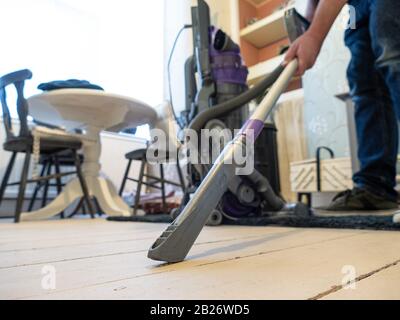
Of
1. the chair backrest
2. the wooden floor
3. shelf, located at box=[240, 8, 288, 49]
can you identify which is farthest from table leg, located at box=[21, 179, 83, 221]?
shelf, located at box=[240, 8, 288, 49]

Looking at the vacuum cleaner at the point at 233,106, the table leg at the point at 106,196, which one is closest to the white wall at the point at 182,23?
the table leg at the point at 106,196

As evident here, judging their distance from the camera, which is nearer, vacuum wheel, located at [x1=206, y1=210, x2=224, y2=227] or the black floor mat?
the black floor mat

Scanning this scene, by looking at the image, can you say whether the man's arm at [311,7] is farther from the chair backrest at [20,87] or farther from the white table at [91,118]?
the chair backrest at [20,87]

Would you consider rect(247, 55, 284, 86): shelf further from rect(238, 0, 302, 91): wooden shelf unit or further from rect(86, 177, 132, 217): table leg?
rect(86, 177, 132, 217): table leg

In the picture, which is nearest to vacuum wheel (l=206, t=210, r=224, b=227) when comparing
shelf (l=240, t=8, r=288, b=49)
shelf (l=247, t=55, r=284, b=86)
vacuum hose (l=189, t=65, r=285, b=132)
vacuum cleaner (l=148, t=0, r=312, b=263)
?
vacuum cleaner (l=148, t=0, r=312, b=263)

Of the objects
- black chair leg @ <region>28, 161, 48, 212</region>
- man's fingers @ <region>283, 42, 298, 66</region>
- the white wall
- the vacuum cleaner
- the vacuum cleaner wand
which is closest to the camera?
the vacuum cleaner wand

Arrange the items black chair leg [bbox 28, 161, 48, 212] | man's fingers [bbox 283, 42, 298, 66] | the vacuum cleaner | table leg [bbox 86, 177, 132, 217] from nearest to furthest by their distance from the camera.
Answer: the vacuum cleaner < man's fingers [bbox 283, 42, 298, 66] < table leg [bbox 86, 177, 132, 217] < black chair leg [bbox 28, 161, 48, 212]

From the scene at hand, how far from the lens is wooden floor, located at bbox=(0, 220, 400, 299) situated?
277 mm

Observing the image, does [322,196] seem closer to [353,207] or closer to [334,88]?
[334,88]

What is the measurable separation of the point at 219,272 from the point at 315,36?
0.68m

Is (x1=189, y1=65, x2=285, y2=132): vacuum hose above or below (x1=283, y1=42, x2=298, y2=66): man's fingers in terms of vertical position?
below

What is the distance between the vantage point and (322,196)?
230cm

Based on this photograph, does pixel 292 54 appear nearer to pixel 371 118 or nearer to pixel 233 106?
pixel 233 106

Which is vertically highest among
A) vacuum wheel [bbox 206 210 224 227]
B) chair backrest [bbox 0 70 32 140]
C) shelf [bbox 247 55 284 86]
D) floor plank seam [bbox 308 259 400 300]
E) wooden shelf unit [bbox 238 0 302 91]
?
wooden shelf unit [bbox 238 0 302 91]
